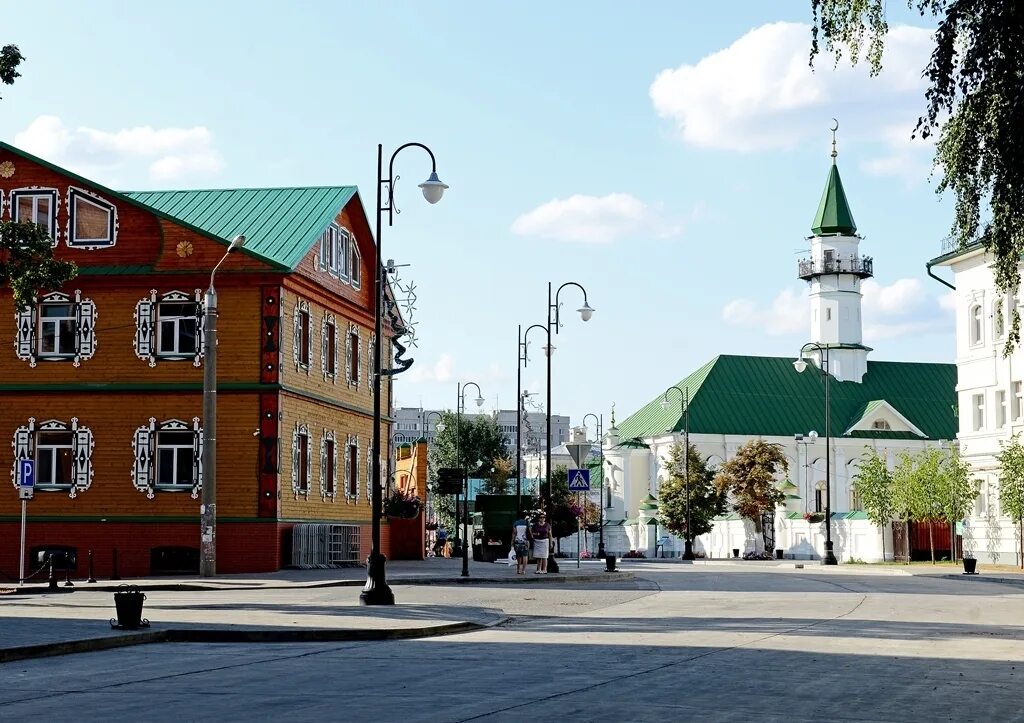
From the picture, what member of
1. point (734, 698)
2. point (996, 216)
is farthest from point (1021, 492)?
point (734, 698)

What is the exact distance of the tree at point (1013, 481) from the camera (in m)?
54.9

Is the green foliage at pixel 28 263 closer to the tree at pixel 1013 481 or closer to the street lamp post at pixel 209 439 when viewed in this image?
the street lamp post at pixel 209 439

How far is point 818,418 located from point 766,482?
70.9 feet

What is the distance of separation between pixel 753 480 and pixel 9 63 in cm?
6732

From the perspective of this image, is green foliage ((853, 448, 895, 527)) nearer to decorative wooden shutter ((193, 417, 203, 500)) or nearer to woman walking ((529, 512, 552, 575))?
woman walking ((529, 512, 552, 575))

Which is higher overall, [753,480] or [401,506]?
[753,480]

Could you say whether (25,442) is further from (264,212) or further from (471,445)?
(471,445)

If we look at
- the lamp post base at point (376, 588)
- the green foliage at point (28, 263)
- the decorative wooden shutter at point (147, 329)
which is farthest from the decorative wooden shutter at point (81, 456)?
the lamp post base at point (376, 588)

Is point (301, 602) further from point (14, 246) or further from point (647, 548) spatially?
point (647, 548)

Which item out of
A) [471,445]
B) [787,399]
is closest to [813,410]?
[787,399]

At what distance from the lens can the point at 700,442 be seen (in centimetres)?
10875

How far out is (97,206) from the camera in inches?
1658

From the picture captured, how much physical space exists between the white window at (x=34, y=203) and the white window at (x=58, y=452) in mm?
5221

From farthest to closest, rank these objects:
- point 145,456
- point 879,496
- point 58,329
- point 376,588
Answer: point 879,496
point 58,329
point 145,456
point 376,588
